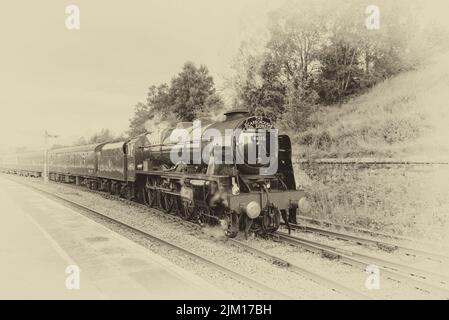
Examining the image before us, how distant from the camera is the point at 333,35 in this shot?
20734mm

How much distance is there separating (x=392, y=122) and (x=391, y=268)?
29.8ft

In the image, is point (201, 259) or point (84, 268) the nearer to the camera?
point (84, 268)

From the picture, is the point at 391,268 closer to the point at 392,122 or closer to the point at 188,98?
the point at 392,122

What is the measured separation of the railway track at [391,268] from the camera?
6242 millimetres

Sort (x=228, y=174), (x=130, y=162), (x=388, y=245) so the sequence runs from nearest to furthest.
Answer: (x=388, y=245), (x=228, y=174), (x=130, y=162)

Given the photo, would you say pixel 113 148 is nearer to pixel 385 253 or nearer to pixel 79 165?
pixel 79 165

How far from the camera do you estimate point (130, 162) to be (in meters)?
16.6

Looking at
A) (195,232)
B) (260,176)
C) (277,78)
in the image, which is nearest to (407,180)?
(260,176)

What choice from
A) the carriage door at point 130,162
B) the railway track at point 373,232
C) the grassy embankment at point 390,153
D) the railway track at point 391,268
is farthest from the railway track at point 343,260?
the carriage door at point 130,162

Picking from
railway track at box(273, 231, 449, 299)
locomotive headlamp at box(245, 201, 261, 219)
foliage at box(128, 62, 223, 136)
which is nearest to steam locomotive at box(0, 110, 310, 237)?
locomotive headlamp at box(245, 201, 261, 219)

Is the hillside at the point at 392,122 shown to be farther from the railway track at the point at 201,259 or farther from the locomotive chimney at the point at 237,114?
the railway track at the point at 201,259

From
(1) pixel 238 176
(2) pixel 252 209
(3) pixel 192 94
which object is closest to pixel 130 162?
(1) pixel 238 176

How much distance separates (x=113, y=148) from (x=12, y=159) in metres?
43.0

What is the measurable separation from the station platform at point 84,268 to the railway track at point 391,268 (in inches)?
127
